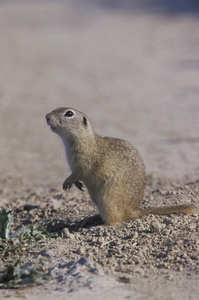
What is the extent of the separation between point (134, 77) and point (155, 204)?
835cm

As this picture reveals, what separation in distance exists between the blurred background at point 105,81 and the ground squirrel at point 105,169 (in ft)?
8.20

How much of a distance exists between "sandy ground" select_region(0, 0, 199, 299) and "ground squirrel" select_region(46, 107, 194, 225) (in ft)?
0.56

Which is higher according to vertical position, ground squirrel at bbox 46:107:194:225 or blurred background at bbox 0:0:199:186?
blurred background at bbox 0:0:199:186

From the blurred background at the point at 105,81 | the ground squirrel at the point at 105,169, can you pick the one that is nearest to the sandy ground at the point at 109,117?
the blurred background at the point at 105,81

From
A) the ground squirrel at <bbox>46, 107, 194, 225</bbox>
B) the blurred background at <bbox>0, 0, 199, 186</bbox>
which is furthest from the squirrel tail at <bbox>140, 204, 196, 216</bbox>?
the blurred background at <bbox>0, 0, 199, 186</bbox>

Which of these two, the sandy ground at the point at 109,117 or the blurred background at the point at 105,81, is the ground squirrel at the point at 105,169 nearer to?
the sandy ground at the point at 109,117

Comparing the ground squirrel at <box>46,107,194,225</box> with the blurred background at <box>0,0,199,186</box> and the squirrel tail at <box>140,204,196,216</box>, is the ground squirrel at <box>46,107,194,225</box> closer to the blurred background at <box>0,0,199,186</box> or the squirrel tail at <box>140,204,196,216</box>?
the squirrel tail at <box>140,204,196,216</box>

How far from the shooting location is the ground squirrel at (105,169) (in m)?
4.96

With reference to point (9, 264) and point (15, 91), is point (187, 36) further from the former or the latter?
point (9, 264)

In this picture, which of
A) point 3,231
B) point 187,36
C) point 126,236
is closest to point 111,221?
point 126,236

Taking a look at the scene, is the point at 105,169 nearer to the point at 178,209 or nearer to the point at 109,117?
the point at 178,209

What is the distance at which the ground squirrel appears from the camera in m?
4.96

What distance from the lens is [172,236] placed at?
4.50 metres

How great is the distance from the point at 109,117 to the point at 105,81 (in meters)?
2.84
